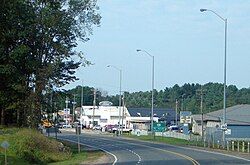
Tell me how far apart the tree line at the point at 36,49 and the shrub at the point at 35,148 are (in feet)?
25.2

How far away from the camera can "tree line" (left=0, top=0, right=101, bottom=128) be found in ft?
168

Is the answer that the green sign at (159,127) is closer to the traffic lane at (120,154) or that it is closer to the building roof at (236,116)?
the building roof at (236,116)

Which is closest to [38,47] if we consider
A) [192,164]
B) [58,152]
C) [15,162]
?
[58,152]

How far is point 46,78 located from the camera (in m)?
52.1

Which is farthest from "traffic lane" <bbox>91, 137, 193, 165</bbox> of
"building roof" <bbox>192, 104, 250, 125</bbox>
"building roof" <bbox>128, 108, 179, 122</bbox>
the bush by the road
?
"building roof" <bbox>128, 108, 179, 122</bbox>

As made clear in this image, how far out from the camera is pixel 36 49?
54.2 metres

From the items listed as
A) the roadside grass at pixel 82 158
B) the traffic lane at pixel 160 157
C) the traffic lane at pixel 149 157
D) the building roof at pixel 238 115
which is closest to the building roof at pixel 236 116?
the building roof at pixel 238 115

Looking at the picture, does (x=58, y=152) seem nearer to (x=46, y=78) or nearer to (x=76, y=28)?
(x=46, y=78)

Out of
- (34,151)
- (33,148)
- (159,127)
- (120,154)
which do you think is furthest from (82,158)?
(159,127)

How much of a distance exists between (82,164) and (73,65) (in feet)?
67.7

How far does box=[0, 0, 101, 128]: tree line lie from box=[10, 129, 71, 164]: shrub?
7667 millimetres

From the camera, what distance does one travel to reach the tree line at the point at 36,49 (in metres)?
51.2

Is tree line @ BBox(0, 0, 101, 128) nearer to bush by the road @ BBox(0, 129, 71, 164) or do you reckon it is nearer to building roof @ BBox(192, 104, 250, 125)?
bush by the road @ BBox(0, 129, 71, 164)

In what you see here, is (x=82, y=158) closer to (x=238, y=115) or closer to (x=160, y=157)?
(x=160, y=157)
